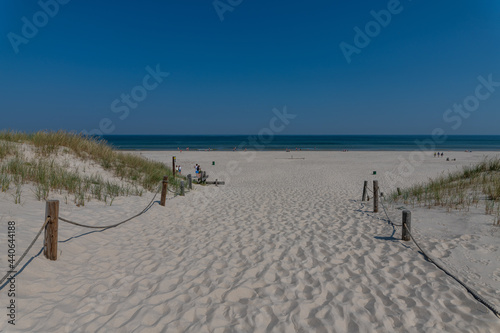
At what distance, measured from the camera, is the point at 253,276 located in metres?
3.95

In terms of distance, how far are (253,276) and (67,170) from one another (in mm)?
9149

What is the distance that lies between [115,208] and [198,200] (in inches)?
125

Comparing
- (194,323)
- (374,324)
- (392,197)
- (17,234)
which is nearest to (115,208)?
(17,234)

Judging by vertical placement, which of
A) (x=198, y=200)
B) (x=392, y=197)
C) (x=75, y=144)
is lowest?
(x=198, y=200)

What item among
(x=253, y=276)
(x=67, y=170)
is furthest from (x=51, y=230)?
(x=67, y=170)

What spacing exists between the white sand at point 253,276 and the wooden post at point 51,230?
17 centimetres

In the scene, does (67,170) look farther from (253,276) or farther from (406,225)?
(406,225)

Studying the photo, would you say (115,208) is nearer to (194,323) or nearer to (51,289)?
(51,289)

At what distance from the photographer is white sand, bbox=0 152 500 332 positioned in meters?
2.92

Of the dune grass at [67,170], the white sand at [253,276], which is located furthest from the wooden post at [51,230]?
the dune grass at [67,170]

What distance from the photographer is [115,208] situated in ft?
23.7

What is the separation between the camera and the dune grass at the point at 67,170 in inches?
281

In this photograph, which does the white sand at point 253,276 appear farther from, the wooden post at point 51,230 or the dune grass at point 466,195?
the dune grass at point 466,195

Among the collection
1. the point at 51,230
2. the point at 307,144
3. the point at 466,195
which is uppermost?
the point at 307,144
